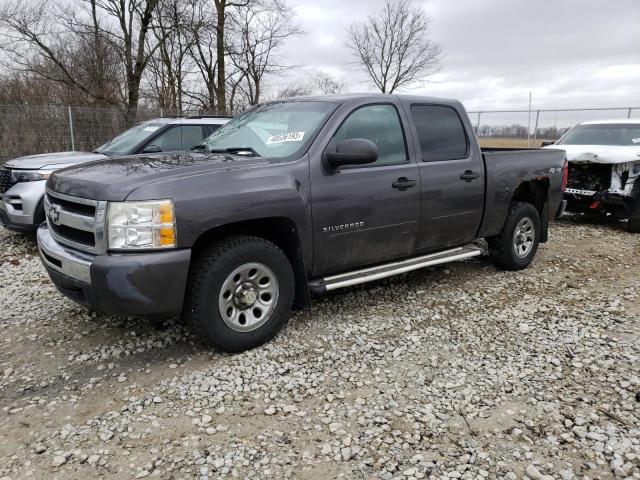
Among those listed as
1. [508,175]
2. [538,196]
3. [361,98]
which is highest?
[361,98]

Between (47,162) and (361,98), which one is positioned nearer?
(361,98)

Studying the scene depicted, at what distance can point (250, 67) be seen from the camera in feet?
81.9

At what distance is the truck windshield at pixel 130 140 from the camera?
6.75 meters

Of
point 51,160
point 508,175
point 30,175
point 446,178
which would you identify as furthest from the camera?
point 51,160

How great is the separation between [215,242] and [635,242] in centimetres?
688

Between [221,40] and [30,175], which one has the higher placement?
[221,40]

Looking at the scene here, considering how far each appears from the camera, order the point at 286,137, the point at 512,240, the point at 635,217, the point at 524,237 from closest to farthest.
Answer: the point at 286,137 < the point at 512,240 < the point at 524,237 < the point at 635,217

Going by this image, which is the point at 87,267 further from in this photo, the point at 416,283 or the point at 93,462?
the point at 416,283

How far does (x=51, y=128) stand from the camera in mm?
12695

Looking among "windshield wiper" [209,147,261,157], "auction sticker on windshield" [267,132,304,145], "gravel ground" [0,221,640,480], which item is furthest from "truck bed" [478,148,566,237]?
"windshield wiper" [209,147,261,157]

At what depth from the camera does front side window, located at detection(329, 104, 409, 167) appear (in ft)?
13.2

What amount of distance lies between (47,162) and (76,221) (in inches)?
144

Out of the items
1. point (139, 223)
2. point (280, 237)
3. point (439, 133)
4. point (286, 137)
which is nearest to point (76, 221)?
point (139, 223)

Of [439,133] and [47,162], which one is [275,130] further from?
[47,162]
